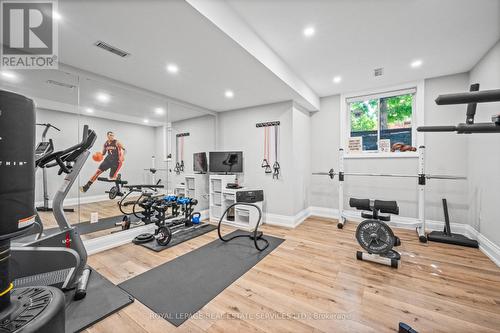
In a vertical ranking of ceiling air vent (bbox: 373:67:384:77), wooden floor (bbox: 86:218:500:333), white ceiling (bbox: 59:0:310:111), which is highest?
ceiling air vent (bbox: 373:67:384:77)

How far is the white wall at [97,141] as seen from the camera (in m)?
2.81

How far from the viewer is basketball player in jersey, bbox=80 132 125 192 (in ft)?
10.8

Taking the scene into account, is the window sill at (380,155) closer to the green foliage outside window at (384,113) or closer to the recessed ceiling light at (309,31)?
the green foliage outside window at (384,113)

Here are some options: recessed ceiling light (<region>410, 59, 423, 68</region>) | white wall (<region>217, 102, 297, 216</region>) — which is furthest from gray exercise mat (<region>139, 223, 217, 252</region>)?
recessed ceiling light (<region>410, 59, 423, 68</region>)

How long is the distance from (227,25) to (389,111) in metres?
3.82

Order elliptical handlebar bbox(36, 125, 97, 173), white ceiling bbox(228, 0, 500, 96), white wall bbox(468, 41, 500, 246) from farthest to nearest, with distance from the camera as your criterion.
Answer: white wall bbox(468, 41, 500, 246), white ceiling bbox(228, 0, 500, 96), elliptical handlebar bbox(36, 125, 97, 173)

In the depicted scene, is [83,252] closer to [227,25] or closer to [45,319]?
[45,319]

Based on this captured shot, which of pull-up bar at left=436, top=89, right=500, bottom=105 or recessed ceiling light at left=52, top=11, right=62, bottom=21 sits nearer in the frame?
pull-up bar at left=436, top=89, right=500, bottom=105

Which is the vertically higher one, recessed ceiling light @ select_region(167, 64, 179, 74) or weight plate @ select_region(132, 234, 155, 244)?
recessed ceiling light @ select_region(167, 64, 179, 74)

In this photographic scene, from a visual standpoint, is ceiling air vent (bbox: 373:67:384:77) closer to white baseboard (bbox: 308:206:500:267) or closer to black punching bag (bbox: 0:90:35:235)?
white baseboard (bbox: 308:206:500:267)

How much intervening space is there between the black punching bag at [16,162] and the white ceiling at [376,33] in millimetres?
2048

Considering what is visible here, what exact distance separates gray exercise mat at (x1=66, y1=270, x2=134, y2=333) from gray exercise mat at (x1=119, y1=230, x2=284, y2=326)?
0.11m

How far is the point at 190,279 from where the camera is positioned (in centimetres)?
222

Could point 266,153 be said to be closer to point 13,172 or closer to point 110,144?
point 110,144
